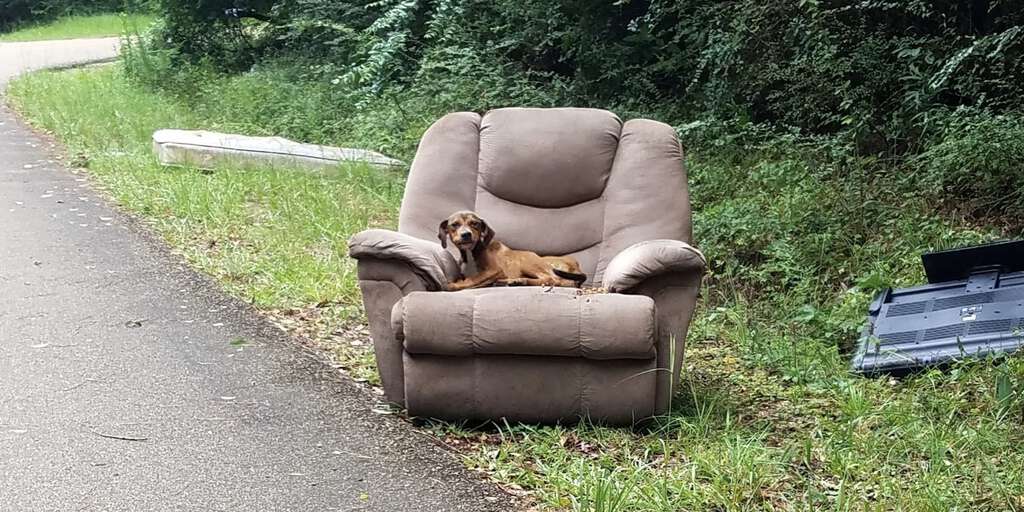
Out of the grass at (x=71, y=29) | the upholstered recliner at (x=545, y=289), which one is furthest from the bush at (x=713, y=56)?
the grass at (x=71, y=29)

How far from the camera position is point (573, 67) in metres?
11.2

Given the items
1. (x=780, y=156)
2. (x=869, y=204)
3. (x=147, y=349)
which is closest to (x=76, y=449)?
(x=147, y=349)

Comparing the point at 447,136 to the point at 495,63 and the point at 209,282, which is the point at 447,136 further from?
the point at 495,63

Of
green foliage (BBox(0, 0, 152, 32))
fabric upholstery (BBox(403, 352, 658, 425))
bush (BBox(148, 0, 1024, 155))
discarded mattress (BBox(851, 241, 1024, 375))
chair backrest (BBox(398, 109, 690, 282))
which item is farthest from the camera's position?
green foliage (BBox(0, 0, 152, 32))

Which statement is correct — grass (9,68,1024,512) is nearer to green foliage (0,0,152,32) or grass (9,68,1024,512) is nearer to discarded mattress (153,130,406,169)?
discarded mattress (153,130,406,169)

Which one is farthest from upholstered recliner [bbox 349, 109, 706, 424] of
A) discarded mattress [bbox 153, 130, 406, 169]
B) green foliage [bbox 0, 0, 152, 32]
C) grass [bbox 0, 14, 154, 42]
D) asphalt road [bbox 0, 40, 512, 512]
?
green foliage [bbox 0, 0, 152, 32]

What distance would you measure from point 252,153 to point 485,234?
16.6 ft

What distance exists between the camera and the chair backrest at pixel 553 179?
17.3 feet

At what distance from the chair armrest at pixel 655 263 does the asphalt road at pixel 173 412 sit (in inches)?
39.5

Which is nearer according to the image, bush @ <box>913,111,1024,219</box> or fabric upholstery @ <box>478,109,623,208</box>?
fabric upholstery @ <box>478,109,623,208</box>

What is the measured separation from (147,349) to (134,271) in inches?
63.6

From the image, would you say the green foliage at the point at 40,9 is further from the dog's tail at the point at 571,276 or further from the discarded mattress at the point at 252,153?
the dog's tail at the point at 571,276

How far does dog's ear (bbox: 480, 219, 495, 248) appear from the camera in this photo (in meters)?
5.09

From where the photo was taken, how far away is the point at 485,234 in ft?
16.7
